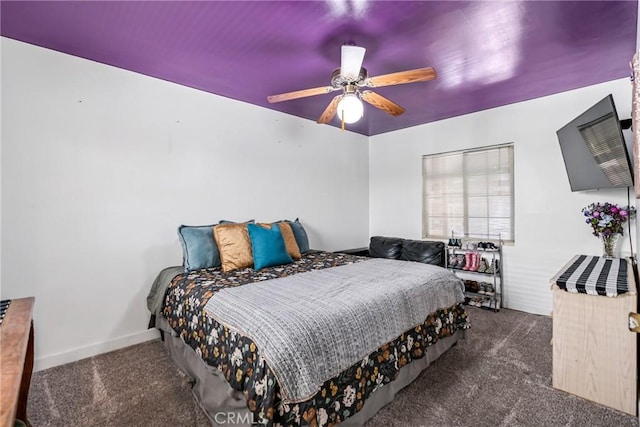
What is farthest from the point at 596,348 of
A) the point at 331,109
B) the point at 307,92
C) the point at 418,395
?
the point at 307,92

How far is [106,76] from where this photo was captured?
2.56 metres

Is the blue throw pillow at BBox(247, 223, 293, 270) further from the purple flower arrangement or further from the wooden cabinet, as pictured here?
the purple flower arrangement

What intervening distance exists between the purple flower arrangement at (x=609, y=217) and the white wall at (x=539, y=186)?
0.16 m

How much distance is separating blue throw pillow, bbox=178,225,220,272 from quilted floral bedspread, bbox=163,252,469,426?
8 cm

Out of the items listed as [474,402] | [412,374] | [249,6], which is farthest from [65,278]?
[474,402]

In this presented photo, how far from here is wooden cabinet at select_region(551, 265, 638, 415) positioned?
1784 mm

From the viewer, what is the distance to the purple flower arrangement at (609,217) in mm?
2764

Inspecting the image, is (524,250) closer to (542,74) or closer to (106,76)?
(542,74)

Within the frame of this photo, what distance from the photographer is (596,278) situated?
79.9 inches

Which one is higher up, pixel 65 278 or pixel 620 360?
pixel 65 278

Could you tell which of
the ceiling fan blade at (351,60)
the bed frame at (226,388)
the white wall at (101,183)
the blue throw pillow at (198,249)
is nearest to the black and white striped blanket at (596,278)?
the bed frame at (226,388)

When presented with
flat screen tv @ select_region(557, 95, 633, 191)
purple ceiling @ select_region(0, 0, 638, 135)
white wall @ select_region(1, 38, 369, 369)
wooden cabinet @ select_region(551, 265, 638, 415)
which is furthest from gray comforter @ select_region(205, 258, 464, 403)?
purple ceiling @ select_region(0, 0, 638, 135)

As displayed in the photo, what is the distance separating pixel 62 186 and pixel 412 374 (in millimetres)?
3035

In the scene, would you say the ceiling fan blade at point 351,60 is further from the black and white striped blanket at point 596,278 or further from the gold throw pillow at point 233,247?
the black and white striped blanket at point 596,278
